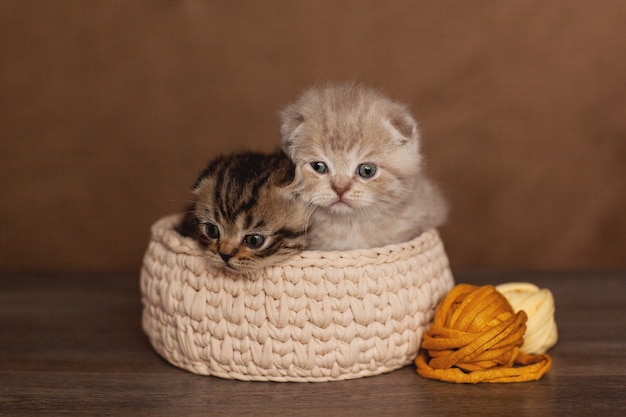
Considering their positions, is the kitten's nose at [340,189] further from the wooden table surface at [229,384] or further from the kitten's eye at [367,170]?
the wooden table surface at [229,384]

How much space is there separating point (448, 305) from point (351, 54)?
1158 mm

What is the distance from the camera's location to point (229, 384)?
1461 mm

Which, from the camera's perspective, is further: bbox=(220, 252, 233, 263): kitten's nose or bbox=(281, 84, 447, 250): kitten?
bbox=(281, 84, 447, 250): kitten

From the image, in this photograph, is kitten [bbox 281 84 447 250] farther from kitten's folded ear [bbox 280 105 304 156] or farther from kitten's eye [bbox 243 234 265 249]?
kitten's eye [bbox 243 234 265 249]

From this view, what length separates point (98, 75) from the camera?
2475mm

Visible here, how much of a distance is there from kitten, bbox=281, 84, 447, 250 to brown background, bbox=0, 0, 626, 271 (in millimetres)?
839

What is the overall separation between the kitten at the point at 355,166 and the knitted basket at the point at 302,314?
0.32 ft

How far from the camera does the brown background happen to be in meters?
2.40

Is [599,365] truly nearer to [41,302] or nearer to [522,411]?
[522,411]

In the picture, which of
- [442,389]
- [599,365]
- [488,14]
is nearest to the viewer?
[442,389]

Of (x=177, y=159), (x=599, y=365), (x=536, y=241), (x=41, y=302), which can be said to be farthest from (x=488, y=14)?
(x=41, y=302)

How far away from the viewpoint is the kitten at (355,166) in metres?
1.52

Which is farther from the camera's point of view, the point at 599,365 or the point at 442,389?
the point at 599,365

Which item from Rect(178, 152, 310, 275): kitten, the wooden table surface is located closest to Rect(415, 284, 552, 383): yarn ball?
the wooden table surface
